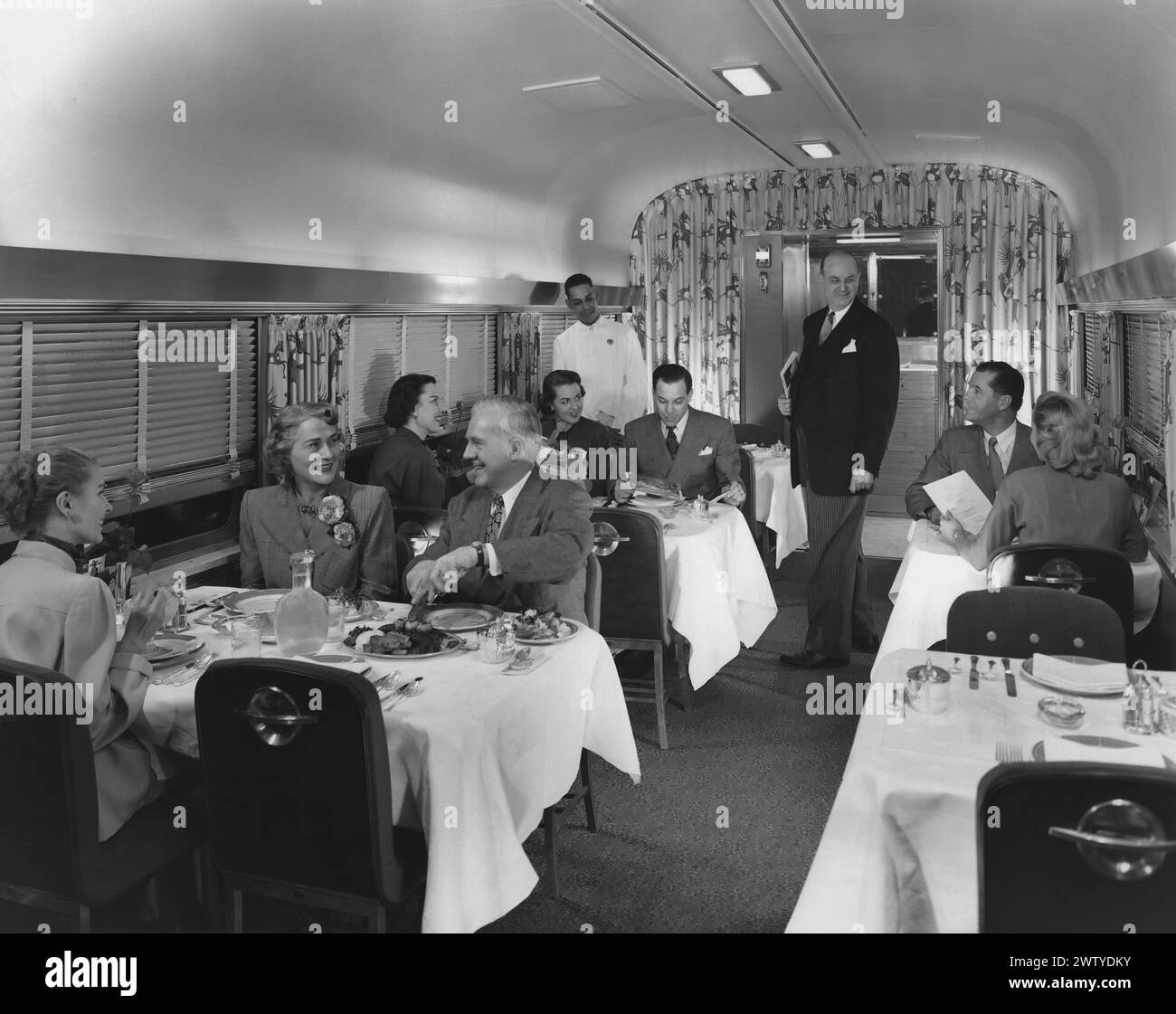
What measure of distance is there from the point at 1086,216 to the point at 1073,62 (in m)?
3.32

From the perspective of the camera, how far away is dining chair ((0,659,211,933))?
2582 millimetres

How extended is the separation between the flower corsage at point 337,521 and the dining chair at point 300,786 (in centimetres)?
165

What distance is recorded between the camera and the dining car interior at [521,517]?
264cm

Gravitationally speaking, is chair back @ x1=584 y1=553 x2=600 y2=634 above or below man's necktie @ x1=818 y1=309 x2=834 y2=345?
below

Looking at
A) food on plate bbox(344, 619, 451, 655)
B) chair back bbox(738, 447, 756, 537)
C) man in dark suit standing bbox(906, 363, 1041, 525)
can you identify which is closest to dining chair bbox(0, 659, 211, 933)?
food on plate bbox(344, 619, 451, 655)

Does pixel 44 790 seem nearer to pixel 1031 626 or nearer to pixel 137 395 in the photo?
pixel 137 395

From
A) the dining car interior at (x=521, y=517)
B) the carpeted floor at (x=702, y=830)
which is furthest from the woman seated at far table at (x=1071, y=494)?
the carpeted floor at (x=702, y=830)

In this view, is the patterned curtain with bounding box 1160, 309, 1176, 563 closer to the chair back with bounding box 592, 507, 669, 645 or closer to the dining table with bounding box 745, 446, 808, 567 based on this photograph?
the chair back with bounding box 592, 507, 669, 645

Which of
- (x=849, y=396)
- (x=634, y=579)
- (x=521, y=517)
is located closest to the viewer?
(x=521, y=517)

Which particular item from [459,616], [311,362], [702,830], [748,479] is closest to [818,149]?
[748,479]

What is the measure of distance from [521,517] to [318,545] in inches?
35.4

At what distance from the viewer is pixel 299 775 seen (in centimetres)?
264

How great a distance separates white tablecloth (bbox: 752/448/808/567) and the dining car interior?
0.03m
